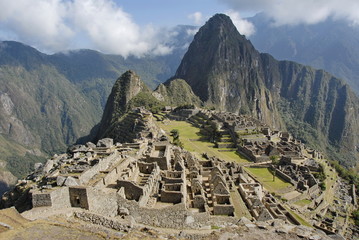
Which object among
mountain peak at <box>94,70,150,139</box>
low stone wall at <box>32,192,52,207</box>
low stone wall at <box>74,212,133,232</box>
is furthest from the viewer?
mountain peak at <box>94,70,150,139</box>

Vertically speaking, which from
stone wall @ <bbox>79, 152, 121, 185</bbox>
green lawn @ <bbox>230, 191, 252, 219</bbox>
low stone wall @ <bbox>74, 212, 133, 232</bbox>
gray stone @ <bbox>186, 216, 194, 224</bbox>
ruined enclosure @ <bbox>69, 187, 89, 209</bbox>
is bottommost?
green lawn @ <bbox>230, 191, 252, 219</bbox>

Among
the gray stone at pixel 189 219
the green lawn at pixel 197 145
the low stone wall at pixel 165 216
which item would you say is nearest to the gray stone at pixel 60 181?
the low stone wall at pixel 165 216

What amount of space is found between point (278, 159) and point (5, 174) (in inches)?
6617

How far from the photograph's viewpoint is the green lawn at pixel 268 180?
4858 cm

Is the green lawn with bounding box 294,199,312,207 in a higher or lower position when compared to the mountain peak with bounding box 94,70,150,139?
lower

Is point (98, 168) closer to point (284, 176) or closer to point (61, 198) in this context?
point (61, 198)

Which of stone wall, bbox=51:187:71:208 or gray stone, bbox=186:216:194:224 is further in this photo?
gray stone, bbox=186:216:194:224

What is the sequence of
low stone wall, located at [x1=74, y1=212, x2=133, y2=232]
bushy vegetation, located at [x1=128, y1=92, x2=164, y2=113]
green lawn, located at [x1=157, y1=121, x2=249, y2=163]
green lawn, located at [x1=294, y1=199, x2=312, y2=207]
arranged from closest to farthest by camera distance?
1. low stone wall, located at [x1=74, y1=212, x2=133, y2=232]
2. green lawn, located at [x1=294, y1=199, x2=312, y2=207]
3. green lawn, located at [x1=157, y1=121, x2=249, y2=163]
4. bushy vegetation, located at [x1=128, y1=92, x2=164, y2=113]

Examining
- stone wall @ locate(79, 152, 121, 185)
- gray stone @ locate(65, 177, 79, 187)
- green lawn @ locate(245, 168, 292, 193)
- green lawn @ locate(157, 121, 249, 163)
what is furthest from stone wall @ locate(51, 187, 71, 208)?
green lawn @ locate(245, 168, 292, 193)

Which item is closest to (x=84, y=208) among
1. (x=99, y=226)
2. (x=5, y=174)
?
A: (x=99, y=226)

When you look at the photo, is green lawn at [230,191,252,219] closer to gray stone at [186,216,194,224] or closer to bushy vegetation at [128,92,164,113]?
gray stone at [186,216,194,224]

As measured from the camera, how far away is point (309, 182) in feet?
179

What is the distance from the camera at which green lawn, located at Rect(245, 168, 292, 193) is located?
48.6 metres

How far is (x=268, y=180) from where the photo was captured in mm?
52156
